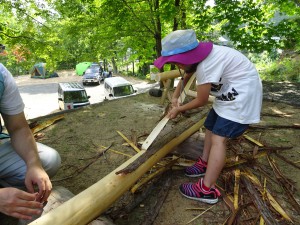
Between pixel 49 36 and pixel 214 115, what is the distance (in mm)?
8241

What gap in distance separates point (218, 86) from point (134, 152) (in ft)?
5.38

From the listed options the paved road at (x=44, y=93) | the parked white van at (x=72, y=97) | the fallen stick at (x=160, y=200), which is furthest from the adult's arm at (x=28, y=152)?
the paved road at (x=44, y=93)

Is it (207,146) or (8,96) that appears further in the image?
(207,146)

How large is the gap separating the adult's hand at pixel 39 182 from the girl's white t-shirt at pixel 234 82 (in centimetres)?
160

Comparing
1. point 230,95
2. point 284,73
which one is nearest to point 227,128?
point 230,95

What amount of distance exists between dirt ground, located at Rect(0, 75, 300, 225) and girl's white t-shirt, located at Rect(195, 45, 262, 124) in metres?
0.79

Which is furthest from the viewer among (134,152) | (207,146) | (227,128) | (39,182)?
(134,152)

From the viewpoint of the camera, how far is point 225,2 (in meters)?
6.84

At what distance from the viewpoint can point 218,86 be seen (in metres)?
2.57

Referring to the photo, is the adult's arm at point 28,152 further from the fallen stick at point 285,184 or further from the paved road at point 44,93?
the paved road at point 44,93

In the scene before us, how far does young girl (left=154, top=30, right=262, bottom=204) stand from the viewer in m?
2.41

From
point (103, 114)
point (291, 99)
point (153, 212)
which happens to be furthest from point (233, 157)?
point (291, 99)

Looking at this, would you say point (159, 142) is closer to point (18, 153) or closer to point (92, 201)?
point (92, 201)

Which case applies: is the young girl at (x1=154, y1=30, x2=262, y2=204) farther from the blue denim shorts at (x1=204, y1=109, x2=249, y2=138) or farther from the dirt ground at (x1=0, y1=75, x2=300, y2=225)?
the dirt ground at (x1=0, y1=75, x2=300, y2=225)
